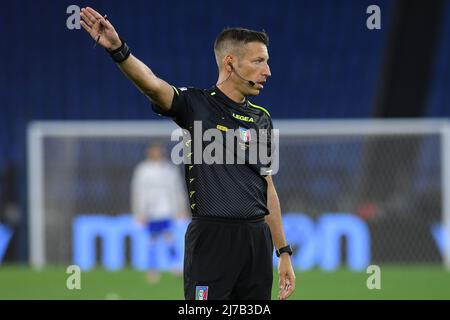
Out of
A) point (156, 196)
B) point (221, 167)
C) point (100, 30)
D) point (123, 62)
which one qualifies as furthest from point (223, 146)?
point (156, 196)

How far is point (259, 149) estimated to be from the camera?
4586mm

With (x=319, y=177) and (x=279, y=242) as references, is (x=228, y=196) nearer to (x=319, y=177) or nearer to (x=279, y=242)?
(x=279, y=242)

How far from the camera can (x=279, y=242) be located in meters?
4.79

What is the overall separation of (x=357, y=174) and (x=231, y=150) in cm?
1028

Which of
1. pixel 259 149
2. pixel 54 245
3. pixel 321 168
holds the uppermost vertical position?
pixel 259 149

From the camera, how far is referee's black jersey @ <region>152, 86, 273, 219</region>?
14.7 ft

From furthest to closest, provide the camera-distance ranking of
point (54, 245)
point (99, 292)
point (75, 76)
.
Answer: point (75, 76)
point (54, 245)
point (99, 292)

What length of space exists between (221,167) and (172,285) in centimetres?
663

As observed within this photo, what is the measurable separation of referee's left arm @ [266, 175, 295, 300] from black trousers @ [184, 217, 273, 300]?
0.19 meters

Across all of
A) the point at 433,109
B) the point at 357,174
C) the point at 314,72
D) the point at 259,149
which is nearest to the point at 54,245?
the point at 357,174

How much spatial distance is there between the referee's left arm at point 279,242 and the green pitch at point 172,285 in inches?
163

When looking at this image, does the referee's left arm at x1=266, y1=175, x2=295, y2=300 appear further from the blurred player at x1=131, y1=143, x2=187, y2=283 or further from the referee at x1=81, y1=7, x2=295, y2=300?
the blurred player at x1=131, y1=143, x2=187, y2=283

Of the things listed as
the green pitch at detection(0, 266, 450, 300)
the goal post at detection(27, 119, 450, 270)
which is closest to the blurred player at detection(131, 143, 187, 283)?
the green pitch at detection(0, 266, 450, 300)
